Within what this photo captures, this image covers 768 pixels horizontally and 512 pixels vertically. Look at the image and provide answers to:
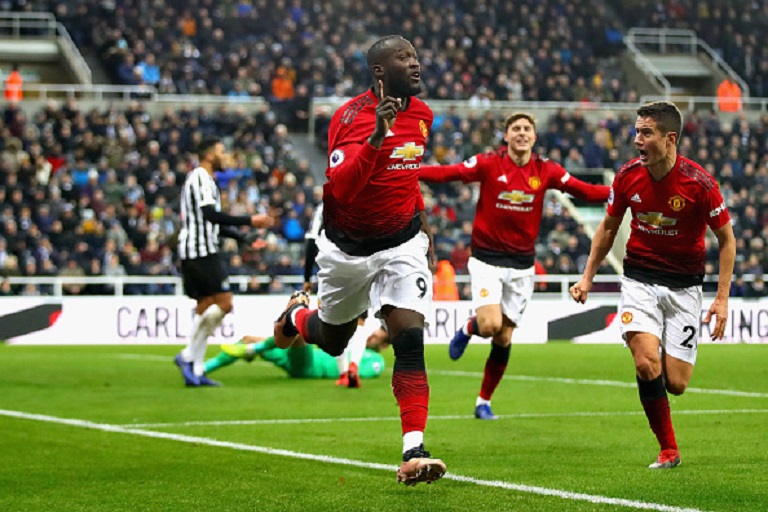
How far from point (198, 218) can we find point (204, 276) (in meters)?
0.63

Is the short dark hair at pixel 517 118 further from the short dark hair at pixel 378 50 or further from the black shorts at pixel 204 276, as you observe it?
the short dark hair at pixel 378 50

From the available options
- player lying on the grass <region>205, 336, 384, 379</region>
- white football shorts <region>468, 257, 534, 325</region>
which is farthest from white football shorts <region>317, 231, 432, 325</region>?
player lying on the grass <region>205, 336, 384, 379</region>

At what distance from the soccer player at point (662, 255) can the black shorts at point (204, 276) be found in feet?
21.5

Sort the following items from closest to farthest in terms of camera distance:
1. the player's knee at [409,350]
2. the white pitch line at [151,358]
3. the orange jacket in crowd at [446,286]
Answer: the player's knee at [409,350]
the white pitch line at [151,358]
the orange jacket in crowd at [446,286]

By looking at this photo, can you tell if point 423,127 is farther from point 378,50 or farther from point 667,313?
point 667,313

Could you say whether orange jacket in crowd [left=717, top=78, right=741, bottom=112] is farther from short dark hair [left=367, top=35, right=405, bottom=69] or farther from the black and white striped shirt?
short dark hair [left=367, top=35, right=405, bottom=69]

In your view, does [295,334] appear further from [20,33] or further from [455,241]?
[20,33]

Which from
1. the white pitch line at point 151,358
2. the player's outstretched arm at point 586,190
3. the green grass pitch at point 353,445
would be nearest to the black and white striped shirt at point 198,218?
the green grass pitch at point 353,445

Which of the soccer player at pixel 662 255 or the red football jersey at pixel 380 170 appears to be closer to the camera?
the red football jersey at pixel 380 170

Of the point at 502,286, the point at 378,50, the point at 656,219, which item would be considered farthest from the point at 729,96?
the point at 378,50

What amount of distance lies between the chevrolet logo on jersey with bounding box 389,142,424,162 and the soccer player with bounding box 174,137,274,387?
6761mm

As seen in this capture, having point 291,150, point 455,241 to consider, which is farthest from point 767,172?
point 291,150

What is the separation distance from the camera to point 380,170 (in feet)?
24.1

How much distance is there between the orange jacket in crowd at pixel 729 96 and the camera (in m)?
38.8
